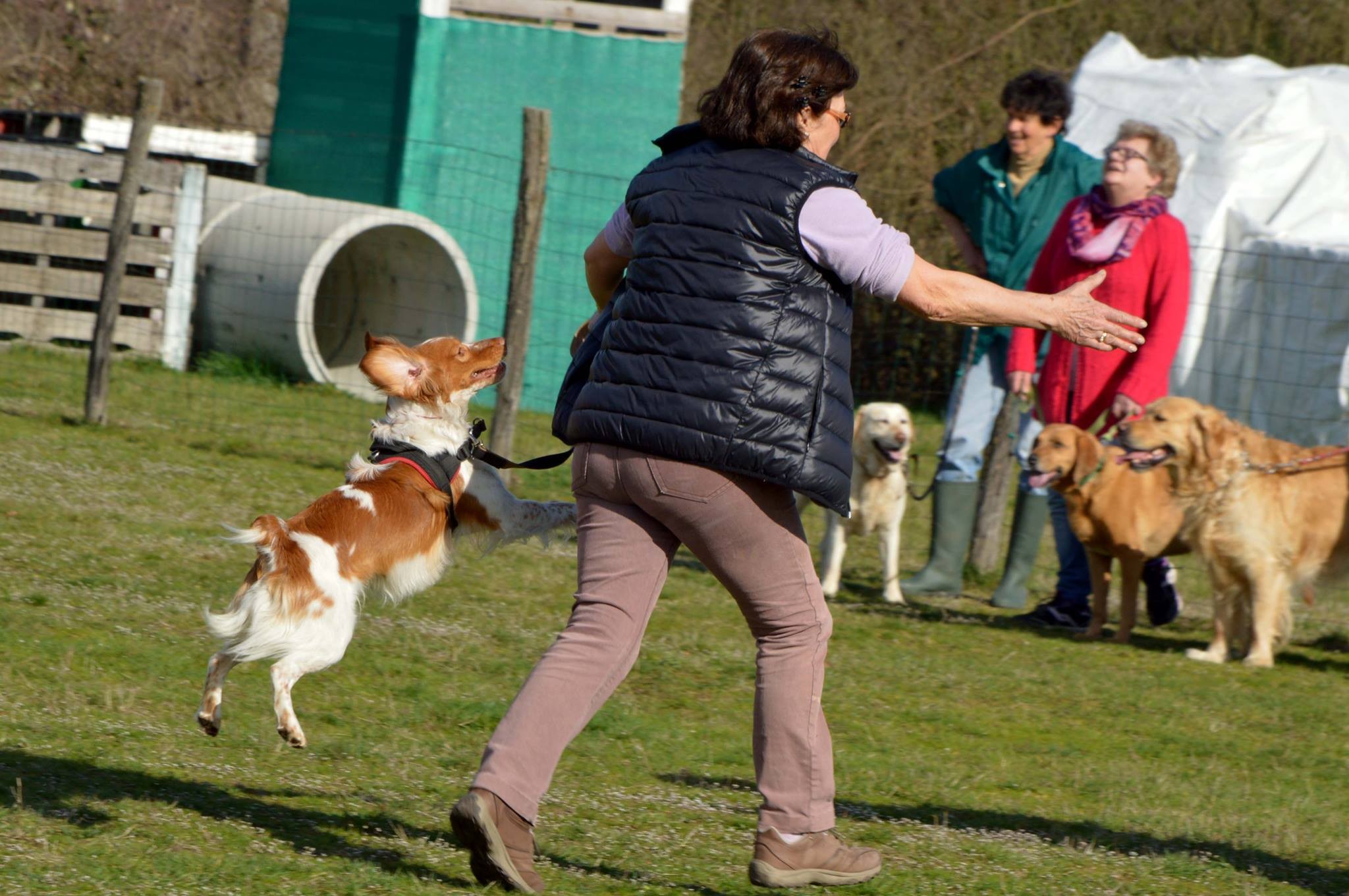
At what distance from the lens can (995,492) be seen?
27.9 feet

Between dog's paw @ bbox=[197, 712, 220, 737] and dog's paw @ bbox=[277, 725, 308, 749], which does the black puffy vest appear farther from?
dog's paw @ bbox=[197, 712, 220, 737]

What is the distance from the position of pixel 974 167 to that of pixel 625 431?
4.77m

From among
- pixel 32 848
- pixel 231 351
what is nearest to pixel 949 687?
pixel 32 848

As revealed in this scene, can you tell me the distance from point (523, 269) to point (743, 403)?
603 cm

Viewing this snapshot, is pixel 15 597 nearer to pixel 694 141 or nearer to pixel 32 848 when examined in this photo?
pixel 32 848

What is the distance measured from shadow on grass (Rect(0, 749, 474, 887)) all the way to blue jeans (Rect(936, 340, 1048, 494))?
4427 millimetres

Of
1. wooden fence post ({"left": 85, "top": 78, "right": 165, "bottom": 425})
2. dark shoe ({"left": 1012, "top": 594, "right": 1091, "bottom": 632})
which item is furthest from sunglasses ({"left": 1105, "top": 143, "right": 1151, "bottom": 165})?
wooden fence post ({"left": 85, "top": 78, "right": 165, "bottom": 425})

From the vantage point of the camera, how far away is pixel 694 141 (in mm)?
3295

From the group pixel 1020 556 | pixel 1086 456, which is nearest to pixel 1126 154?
pixel 1086 456

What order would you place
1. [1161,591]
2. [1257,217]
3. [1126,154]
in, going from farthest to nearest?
[1257,217] < [1161,591] < [1126,154]

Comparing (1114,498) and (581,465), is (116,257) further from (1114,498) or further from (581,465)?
(581,465)

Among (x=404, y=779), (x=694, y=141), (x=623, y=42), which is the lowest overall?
(x=404, y=779)

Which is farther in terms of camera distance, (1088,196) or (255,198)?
(255,198)

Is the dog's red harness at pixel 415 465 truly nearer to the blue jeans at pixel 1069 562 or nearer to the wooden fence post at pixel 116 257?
the blue jeans at pixel 1069 562
